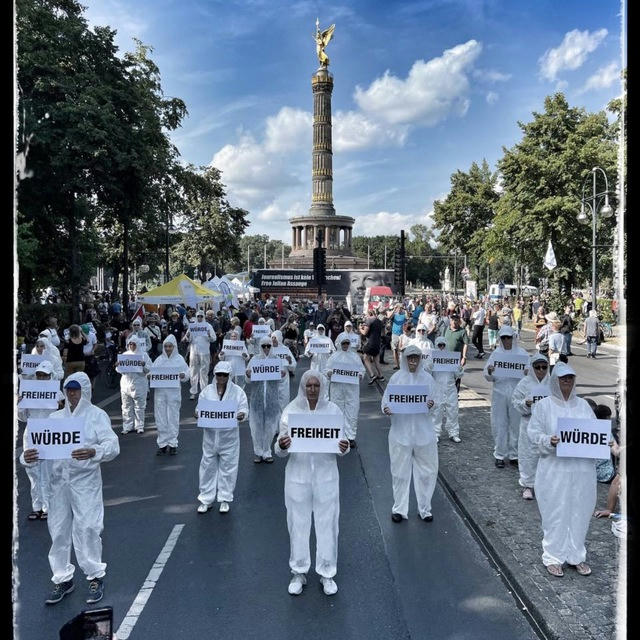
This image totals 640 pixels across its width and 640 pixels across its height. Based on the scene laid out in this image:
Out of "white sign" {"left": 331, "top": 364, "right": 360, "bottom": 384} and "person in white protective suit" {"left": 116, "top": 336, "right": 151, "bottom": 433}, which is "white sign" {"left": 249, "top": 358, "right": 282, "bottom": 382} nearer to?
"white sign" {"left": 331, "top": 364, "right": 360, "bottom": 384}

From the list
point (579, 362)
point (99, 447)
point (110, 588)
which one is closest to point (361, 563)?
point (110, 588)

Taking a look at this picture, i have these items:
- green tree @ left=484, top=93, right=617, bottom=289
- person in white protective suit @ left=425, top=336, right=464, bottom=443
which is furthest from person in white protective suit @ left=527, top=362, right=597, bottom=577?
green tree @ left=484, top=93, right=617, bottom=289

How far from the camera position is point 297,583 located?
4918 mm

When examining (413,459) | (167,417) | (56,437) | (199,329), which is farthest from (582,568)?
(199,329)

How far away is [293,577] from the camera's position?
5.08m

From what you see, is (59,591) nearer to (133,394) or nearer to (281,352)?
(281,352)

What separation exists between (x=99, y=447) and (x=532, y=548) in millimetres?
4102

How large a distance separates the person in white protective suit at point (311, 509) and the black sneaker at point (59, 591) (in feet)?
6.08

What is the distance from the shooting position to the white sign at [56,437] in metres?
4.82

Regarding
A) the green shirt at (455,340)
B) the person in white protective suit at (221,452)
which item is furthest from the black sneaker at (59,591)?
the green shirt at (455,340)

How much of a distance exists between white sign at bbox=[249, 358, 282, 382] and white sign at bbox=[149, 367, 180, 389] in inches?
49.6

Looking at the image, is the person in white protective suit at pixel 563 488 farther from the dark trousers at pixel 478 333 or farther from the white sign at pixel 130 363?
Result: the dark trousers at pixel 478 333

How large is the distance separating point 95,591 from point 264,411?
176 inches

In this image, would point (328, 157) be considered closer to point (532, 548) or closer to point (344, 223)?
point (344, 223)
